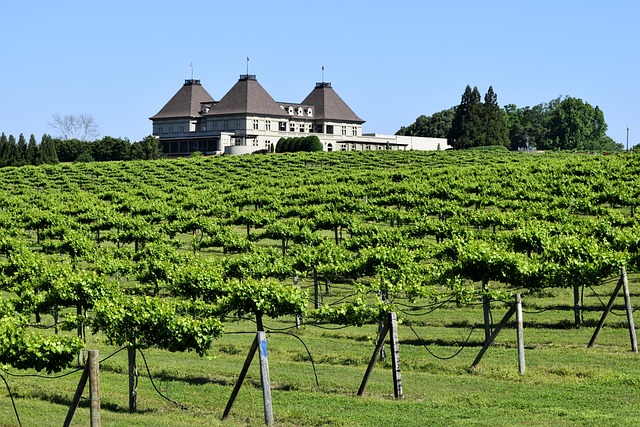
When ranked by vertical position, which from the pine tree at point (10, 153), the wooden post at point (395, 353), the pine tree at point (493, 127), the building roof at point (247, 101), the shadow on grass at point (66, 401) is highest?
the building roof at point (247, 101)

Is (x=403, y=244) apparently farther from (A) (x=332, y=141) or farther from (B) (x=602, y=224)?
(A) (x=332, y=141)

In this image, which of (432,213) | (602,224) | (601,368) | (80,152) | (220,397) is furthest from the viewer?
(80,152)

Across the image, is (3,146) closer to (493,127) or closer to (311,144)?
(311,144)

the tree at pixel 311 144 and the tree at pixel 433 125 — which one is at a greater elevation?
the tree at pixel 433 125

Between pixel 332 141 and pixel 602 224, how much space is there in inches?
4764

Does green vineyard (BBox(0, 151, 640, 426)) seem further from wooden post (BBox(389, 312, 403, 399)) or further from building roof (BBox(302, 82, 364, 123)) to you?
building roof (BBox(302, 82, 364, 123))

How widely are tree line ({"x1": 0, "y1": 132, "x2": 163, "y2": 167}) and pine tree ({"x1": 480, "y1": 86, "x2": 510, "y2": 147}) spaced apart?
174 feet

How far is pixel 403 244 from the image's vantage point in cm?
4069

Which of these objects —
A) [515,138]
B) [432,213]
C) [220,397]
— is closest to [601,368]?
[220,397]

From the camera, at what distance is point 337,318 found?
23.2 metres

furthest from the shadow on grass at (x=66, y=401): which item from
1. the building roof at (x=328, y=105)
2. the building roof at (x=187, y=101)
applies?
the building roof at (x=328, y=105)

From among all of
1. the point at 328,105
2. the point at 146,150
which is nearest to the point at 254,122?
the point at 328,105

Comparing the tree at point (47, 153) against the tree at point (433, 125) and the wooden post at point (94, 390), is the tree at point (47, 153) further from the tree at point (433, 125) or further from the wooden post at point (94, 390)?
the wooden post at point (94, 390)

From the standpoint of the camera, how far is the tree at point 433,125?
17000 cm
